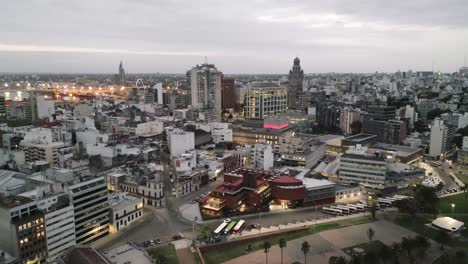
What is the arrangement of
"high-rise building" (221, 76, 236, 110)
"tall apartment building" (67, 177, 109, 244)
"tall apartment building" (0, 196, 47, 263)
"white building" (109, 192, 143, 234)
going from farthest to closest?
"high-rise building" (221, 76, 236, 110) → "white building" (109, 192, 143, 234) → "tall apartment building" (67, 177, 109, 244) → "tall apartment building" (0, 196, 47, 263)

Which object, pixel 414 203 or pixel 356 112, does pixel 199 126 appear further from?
pixel 414 203

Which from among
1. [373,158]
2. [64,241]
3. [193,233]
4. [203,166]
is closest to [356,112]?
[373,158]

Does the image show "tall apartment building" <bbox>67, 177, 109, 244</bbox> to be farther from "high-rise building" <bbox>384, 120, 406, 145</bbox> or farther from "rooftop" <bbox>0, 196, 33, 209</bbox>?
"high-rise building" <bbox>384, 120, 406, 145</bbox>

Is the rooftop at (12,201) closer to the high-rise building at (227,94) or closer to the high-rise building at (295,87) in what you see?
the high-rise building at (227,94)

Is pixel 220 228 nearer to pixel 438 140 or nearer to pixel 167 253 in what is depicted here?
pixel 167 253

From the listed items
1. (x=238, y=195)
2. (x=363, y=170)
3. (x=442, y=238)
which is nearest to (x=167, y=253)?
(x=238, y=195)

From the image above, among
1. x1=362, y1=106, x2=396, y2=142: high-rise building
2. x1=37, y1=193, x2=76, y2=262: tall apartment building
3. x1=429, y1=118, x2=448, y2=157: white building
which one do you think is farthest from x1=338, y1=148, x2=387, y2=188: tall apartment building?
x1=37, y1=193, x2=76, y2=262: tall apartment building

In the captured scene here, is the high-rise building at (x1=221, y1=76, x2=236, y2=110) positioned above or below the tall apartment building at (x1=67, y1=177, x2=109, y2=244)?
above
